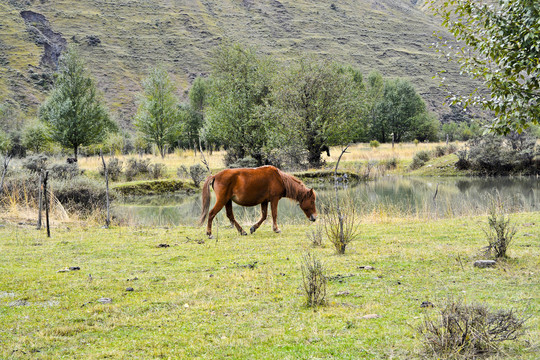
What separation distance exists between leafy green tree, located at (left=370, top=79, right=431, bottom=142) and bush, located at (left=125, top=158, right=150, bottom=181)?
46056 millimetres

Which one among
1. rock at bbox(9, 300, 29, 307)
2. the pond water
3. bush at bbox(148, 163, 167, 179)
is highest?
bush at bbox(148, 163, 167, 179)

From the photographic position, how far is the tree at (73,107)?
38.0m

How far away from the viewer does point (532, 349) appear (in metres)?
4.23

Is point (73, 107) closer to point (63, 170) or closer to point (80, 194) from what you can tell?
point (63, 170)

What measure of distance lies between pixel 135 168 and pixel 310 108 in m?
16.3

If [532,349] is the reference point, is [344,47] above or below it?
above

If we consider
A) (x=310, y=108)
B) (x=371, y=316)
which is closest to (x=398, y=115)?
(x=310, y=108)

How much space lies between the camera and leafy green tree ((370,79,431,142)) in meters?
72.3

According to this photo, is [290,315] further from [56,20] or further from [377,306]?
[56,20]

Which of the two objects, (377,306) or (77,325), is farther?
(377,306)

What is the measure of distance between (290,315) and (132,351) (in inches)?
78.3

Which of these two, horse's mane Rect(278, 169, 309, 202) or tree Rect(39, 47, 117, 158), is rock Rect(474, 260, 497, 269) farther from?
tree Rect(39, 47, 117, 158)

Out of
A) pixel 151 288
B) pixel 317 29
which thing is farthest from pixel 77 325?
pixel 317 29

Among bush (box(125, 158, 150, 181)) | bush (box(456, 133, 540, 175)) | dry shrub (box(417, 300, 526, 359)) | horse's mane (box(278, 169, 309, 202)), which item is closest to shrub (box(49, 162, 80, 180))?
bush (box(125, 158, 150, 181))
